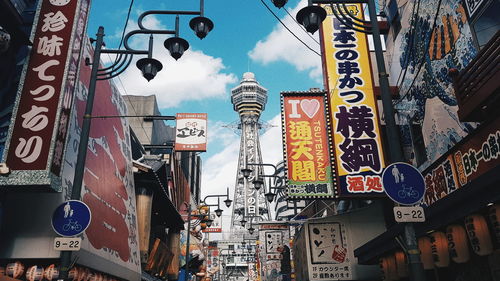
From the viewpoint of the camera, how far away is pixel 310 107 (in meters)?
17.1

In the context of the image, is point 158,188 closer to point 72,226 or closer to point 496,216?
point 72,226

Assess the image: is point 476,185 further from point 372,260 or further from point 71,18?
point 71,18

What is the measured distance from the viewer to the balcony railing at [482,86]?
779 cm

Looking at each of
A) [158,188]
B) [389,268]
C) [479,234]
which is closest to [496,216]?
[479,234]

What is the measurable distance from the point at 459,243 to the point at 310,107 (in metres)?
9.39

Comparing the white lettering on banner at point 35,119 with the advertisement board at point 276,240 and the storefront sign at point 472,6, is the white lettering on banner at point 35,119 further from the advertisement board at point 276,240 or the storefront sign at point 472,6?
the advertisement board at point 276,240

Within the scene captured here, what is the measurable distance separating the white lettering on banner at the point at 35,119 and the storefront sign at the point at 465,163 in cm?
1057

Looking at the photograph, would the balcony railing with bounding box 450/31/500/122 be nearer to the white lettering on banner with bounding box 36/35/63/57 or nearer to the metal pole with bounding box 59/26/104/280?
the metal pole with bounding box 59/26/104/280

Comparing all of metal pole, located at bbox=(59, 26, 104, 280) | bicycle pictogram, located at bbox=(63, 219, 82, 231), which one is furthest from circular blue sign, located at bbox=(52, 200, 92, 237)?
metal pole, located at bbox=(59, 26, 104, 280)

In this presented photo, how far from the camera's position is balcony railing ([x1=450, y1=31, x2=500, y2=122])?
779 centimetres

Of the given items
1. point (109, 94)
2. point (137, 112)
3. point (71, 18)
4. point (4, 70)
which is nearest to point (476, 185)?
point (71, 18)

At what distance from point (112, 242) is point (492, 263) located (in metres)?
11.4

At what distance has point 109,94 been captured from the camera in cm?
1656

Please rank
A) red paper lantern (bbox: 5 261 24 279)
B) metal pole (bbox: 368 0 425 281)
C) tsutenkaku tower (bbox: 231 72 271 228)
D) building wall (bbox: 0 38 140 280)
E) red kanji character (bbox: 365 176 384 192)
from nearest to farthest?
1. metal pole (bbox: 368 0 425 281)
2. red paper lantern (bbox: 5 261 24 279)
3. building wall (bbox: 0 38 140 280)
4. red kanji character (bbox: 365 176 384 192)
5. tsutenkaku tower (bbox: 231 72 271 228)
